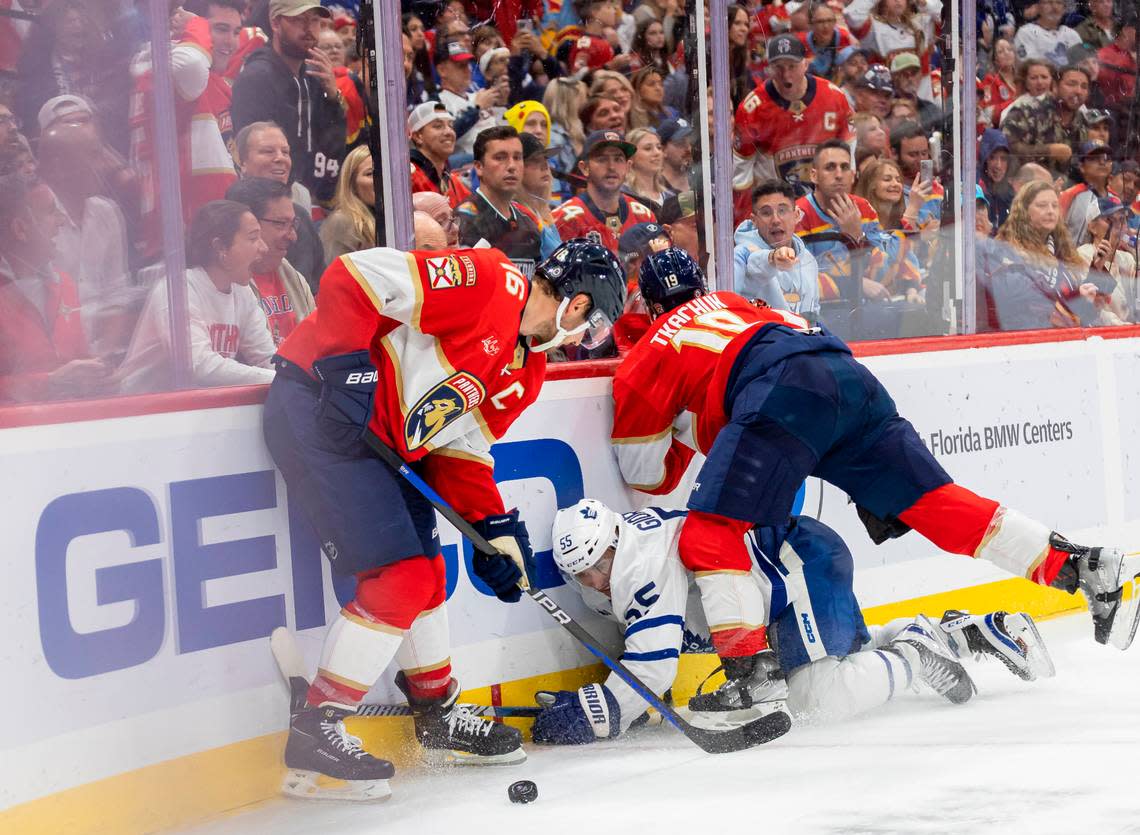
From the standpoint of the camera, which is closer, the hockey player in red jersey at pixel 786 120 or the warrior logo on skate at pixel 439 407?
the warrior logo on skate at pixel 439 407


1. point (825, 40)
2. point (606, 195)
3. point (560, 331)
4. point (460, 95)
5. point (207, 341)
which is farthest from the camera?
point (825, 40)

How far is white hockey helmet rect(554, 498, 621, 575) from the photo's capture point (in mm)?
2941

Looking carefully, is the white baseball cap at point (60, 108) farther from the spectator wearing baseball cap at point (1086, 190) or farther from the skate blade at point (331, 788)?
the spectator wearing baseball cap at point (1086, 190)

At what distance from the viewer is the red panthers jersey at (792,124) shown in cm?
430

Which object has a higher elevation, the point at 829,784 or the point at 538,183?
the point at 538,183

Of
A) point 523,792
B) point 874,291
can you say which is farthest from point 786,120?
point 523,792

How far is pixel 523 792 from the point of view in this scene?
7.94 ft

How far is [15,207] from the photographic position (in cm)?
258

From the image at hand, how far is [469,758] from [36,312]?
3.98ft

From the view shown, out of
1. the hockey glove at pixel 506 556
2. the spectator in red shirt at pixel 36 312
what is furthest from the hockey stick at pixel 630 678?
the spectator in red shirt at pixel 36 312

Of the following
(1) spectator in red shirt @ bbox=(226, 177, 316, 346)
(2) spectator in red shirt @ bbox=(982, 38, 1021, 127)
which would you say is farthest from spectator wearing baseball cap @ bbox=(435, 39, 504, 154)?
(2) spectator in red shirt @ bbox=(982, 38, 1021, 127)

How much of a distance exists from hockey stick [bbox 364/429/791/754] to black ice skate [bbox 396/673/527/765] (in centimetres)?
26

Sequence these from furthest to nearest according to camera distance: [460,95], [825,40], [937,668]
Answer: [825,40] → [460,95] → [937,668]

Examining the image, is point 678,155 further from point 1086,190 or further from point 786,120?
point 1086,190
